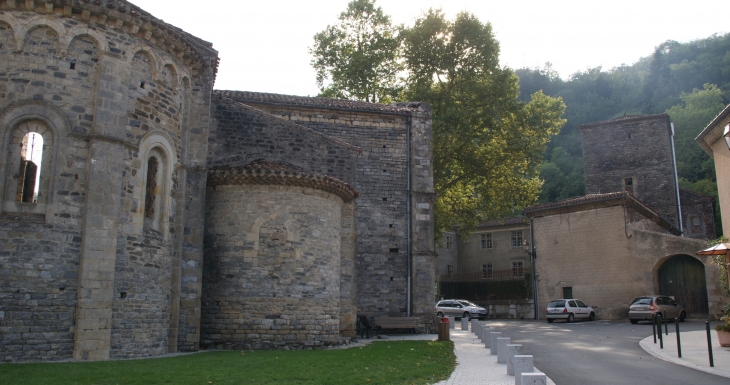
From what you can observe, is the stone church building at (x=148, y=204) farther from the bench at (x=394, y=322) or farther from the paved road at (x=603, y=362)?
the paved road at (x=603, y=362)

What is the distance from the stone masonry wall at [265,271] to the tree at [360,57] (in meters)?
18.7

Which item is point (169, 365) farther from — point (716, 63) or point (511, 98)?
point (716, 63)

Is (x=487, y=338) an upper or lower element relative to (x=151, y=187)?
lower

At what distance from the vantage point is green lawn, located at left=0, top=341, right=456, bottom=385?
9.82m

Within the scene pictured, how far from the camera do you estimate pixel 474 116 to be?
1206 inches

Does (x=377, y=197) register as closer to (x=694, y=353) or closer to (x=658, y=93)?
(x=694, y=353)

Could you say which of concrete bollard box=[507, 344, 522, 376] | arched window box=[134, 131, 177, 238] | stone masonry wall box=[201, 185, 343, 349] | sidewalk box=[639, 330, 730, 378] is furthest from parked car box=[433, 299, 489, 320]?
concrete bollard box=[507, 344, 522, 376]

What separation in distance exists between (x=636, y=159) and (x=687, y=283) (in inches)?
671

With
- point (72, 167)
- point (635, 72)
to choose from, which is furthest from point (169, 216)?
point (635, 72)

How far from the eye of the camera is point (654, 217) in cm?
3497

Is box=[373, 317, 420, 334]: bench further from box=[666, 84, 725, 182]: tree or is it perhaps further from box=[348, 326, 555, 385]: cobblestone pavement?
box=[666, 84, 725, 182]: tree

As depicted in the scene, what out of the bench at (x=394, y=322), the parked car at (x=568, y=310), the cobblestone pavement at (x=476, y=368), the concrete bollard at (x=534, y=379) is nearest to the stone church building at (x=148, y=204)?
the bench at (x=394, y=322)

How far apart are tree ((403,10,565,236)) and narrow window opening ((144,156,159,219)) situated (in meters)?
17.7

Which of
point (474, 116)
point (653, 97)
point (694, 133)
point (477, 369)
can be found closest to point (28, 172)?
point (477, 369)
